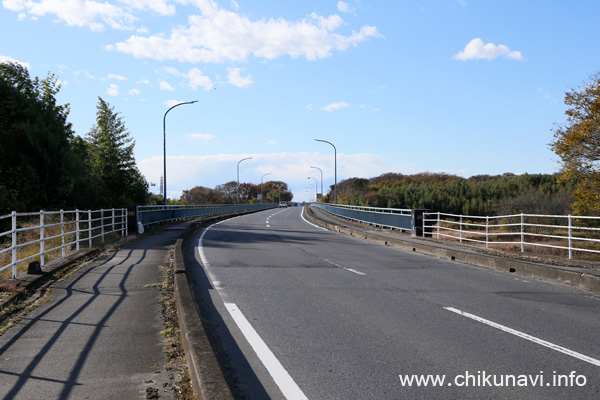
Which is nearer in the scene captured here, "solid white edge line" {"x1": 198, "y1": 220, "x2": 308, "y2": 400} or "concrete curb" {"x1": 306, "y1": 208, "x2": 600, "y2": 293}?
"solid white edge line" {"x1": 198, "y1": 220, "x2": 308, "y2": 400}

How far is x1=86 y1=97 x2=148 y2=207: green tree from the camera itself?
42.8 meters

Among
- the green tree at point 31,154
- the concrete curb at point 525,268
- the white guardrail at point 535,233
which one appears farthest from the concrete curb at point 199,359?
the green tree at point 31,154

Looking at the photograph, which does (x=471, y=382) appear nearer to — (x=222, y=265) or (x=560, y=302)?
(x=560, y=302)

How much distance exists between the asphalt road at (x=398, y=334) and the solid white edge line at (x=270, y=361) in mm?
17

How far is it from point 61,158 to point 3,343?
28.0 meters

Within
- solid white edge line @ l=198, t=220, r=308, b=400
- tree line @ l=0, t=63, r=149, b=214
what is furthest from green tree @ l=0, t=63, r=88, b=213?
solid white edge line @ l=198, t=220, r=308, b=400

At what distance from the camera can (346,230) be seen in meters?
30.2

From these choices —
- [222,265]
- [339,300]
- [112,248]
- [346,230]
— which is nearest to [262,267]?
[222,265]

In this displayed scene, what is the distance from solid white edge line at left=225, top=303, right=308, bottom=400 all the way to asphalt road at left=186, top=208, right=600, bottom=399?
0.02 metres

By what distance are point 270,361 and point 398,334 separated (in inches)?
72.8

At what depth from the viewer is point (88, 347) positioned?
5.82m

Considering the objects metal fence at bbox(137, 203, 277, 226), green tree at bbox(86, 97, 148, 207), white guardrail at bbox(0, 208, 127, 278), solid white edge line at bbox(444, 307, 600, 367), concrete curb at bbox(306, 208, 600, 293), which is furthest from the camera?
green tree at bbox(86, 97, 148, 207)

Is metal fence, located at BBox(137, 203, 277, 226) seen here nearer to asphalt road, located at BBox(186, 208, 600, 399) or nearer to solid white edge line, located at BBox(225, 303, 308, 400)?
asphalt road, located at BBox(186, 208, 600, 399)

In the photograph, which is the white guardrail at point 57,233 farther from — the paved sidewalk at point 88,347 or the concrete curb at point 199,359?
the concrete curb at point 199,359
